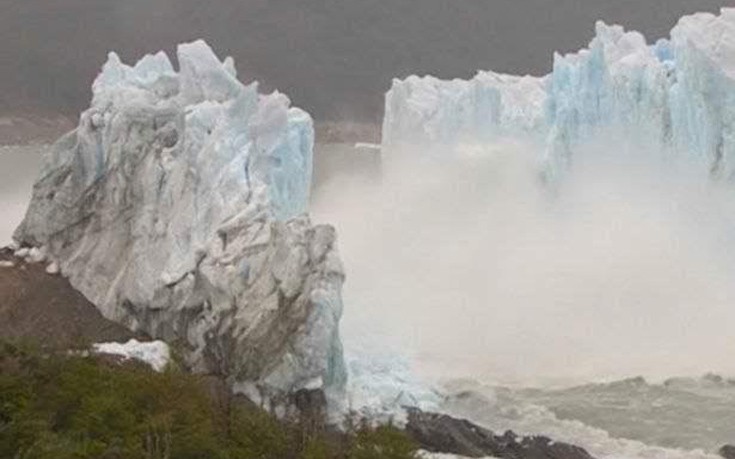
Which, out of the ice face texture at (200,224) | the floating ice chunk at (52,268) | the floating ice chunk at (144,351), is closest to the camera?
the floating ice chunk at (144,351)

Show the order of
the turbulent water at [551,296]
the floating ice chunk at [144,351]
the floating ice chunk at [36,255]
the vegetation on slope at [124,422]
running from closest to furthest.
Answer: the vegetation on slope at [124,422]
the floating ice chunk at [144,351]
the turbulent water at [551,296]
the floating ice chunk at [36,255]

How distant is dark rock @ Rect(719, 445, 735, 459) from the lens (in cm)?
2284

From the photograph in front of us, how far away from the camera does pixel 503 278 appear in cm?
3416

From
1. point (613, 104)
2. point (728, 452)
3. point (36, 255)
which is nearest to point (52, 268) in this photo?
point (36, 255)

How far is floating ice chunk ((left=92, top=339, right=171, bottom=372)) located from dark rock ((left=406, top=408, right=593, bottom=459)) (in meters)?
5.06

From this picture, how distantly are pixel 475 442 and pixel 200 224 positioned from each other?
340 inches

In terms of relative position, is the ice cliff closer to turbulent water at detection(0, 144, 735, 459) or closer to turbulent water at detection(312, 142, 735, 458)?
turbulent water at detection(312, 142, 735, 458)

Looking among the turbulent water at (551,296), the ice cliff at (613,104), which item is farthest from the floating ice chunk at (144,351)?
the ice cliff at (613,104)

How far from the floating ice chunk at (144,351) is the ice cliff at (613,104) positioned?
A: 684 inches

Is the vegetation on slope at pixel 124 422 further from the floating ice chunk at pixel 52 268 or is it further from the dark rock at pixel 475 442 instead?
the floating ice chunk at pixel 52 268

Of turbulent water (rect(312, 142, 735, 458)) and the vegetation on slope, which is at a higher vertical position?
turbulent water (rect(312, 142, 735, 458))

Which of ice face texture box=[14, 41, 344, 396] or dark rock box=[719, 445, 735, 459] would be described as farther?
ice face texture box=[14, 41, 344, 396]

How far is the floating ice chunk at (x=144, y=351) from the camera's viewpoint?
22234 millimetres

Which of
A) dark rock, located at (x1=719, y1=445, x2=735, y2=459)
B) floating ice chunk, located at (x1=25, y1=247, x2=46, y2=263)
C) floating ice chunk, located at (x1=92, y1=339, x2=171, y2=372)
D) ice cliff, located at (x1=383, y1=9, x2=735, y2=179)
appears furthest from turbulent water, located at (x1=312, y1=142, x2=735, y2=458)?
floating ice chunk, located at (x1=25, y1=247, x2=46, y2=263)
